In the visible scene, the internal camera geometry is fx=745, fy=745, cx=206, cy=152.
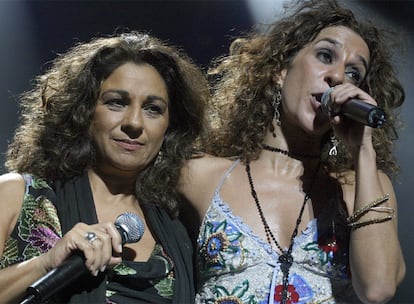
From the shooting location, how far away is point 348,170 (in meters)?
2.07

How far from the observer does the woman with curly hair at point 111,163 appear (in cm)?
182

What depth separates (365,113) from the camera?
1608mm

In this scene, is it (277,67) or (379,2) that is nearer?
(277,67)

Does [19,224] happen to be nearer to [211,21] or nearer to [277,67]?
[277,67]

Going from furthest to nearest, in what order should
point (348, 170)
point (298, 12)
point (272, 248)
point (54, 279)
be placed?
point (298, 12)
point (348, 170)
point (272, 248)
point (54, 279)

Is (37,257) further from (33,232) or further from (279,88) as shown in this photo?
(279,88)

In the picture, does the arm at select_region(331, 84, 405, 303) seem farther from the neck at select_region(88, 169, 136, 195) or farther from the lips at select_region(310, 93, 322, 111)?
the neck at select_region(88, 169, 136, 195)

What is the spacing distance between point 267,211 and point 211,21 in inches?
48.7

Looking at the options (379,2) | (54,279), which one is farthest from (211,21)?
(54,279)

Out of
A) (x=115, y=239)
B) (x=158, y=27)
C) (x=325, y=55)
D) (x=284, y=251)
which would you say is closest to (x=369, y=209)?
(x=284, y=251)

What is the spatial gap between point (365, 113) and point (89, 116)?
2.51 feet

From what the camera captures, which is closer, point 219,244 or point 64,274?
point 64,274

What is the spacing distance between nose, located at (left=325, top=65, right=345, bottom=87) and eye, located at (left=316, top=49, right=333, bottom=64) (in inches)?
1.9

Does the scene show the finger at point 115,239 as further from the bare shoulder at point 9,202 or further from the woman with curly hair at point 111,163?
the bare shoulder at point 9,202
